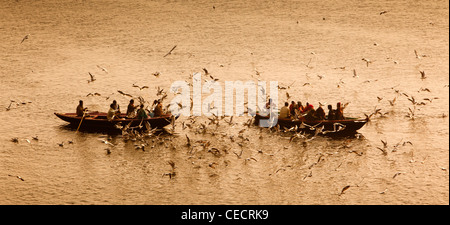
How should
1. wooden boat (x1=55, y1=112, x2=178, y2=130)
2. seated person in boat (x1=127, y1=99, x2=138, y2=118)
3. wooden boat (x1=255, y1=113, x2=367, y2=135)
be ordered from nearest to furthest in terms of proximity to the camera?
wooden boat (x1=255, y1=113, x2=367, y2=135), wooden boat (x1=55, y1=112, x2=178, y2=130), seated person in boat (x1=127, y1=99, x2=138, y2=118)

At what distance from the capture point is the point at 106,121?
89.9 feet

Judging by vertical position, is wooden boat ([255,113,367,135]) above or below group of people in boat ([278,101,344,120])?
below

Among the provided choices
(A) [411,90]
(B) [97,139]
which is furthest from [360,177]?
(A) [411,90]

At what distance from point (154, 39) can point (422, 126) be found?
85.4ft

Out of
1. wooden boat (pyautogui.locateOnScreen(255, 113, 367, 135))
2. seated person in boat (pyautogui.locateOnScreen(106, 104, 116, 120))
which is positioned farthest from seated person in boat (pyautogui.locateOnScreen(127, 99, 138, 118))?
wooden boat (pyautogui.locateOnScreen(255, 113, 367, 135))

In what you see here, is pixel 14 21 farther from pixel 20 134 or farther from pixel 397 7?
pixel 397 7

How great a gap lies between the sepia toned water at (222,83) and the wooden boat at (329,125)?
47 centimetres

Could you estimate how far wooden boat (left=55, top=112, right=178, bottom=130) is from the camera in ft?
89.0

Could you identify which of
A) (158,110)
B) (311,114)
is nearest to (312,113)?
(311,114)

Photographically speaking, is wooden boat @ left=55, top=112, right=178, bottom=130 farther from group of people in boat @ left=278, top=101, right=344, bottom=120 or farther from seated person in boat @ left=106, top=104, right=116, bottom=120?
group of people in boat @ left=278, top=101, right=344, bottom=120

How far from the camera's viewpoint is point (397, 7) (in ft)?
190

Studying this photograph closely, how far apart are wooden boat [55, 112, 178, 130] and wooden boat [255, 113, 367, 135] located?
537 centimetres

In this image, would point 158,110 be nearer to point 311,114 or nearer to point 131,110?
point 131,110

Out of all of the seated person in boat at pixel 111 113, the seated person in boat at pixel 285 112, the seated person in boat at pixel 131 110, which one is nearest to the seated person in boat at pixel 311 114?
the seated person in boat at pixel 285 112
